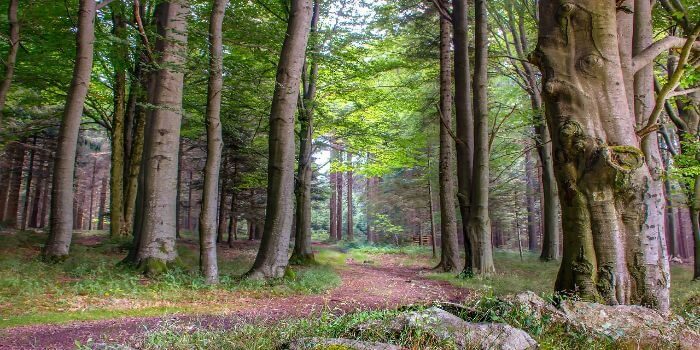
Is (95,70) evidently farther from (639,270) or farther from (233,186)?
(639,270)

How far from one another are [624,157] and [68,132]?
11.5 meters

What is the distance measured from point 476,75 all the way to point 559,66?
7832 millimetres

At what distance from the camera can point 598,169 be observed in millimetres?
4516

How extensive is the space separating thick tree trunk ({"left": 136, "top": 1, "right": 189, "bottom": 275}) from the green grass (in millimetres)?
627

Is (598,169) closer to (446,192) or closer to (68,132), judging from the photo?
(446,192)

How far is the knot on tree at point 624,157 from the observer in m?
4.43

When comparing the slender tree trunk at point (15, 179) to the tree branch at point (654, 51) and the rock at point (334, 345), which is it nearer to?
the rock at point (334, 345)

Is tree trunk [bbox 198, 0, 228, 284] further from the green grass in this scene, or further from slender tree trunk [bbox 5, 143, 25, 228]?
slender tree trunk [bbox 5, 143, 25, 228]

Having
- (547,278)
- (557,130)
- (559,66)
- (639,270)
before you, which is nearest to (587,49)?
(559,66)

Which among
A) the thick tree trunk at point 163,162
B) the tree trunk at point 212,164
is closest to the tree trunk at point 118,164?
the thick tree trunk at point 163,162

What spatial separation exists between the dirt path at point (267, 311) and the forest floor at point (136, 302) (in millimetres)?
11

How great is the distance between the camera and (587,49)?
4812 mm

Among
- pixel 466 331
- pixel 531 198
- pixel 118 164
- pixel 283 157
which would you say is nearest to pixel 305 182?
pixel 283 157

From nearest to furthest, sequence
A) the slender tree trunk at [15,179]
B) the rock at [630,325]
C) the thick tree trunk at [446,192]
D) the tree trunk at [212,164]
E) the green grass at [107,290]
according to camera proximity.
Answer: the rock at [630,325], the green grass at [107,290], the tree trunk at [212,164], the thick tree trunk at [446,192], the slender tree trunk at [15,179]
